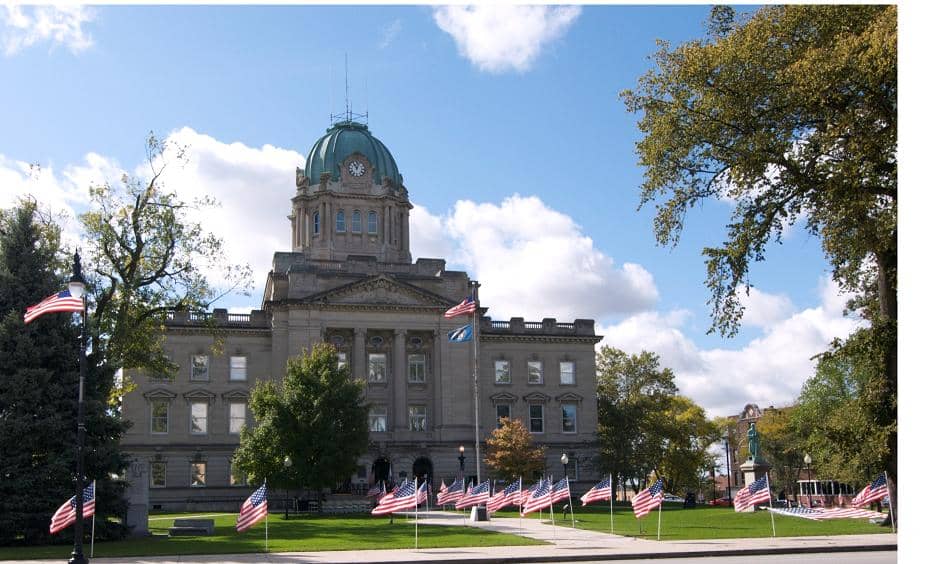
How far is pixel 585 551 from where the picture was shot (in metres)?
25.2

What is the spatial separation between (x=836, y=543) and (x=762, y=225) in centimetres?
901

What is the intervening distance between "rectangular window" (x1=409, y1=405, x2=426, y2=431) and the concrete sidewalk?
36.3 meters

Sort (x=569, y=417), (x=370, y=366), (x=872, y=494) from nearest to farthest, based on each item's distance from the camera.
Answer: (x=872, y=494)
(x=370, y=366)
(x=569, y=417)

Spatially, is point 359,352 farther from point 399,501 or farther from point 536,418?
point 399,501

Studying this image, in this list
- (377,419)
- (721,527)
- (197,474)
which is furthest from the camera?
(377,419)

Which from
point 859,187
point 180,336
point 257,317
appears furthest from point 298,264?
point 859,187

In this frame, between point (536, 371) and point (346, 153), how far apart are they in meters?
22.1

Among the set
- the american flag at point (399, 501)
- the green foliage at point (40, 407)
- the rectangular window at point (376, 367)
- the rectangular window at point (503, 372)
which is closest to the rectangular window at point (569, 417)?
the rectangular window at point (503, 372)

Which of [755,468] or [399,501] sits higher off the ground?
[399,501]

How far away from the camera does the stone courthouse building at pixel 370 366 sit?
62.5 meters

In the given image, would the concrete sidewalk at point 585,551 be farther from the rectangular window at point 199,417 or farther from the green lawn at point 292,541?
the rectangular window at point 199,417

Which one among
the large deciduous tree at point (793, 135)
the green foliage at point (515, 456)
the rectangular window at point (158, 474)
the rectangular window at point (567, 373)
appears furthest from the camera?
the rectangular window at point (567, 373)

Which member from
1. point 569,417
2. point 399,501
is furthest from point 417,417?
point 399,501

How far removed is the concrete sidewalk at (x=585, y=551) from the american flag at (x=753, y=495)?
4.46 ft
